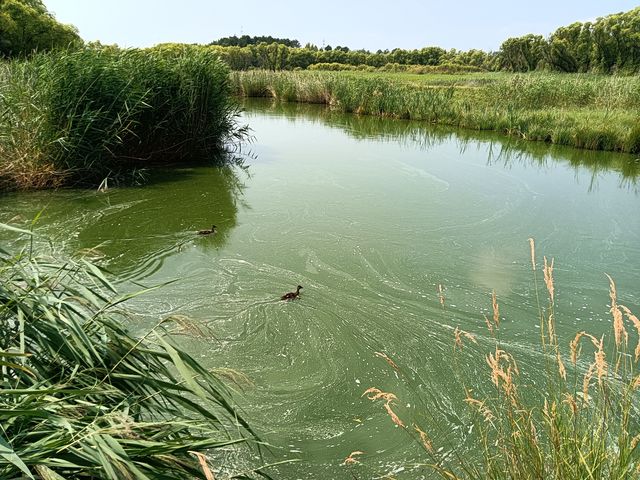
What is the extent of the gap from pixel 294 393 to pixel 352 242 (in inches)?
77.1

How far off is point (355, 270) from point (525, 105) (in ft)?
31.2

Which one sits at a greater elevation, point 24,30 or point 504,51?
point 504,51

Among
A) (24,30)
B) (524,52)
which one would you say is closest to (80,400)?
(24,30)

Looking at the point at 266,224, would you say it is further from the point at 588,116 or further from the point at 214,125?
the point at 588,116

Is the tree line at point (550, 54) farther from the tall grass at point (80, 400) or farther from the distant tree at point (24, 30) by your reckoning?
the tall grass at point (80, 400)

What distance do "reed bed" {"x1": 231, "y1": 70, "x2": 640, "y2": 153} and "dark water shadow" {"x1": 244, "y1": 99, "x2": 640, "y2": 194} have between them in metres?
0.25

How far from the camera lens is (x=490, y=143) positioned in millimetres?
8914

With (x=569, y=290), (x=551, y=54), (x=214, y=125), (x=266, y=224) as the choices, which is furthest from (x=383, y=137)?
(x=551, y=54)

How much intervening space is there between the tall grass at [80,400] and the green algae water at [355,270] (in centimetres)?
24

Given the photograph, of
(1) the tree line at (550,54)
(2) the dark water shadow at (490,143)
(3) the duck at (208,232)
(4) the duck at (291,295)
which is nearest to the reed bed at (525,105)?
(2) the dark water shadow at (490,143)

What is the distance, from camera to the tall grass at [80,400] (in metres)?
0.98

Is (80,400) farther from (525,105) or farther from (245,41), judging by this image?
(245,41)

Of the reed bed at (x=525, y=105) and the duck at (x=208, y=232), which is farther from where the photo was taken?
the reed bed at (x=525, y=105)

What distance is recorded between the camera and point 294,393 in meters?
2.17
